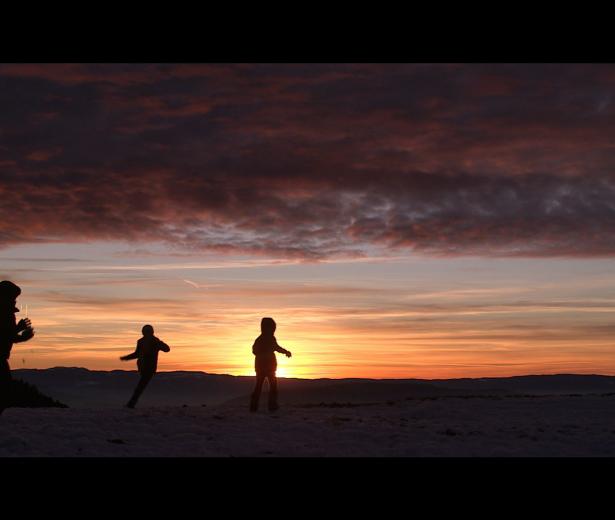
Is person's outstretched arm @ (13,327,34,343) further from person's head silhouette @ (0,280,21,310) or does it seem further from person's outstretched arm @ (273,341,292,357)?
person's outstretched arm @ (273,341,292,357)

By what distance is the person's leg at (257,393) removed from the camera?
714 inches

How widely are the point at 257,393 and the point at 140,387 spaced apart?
3188mm

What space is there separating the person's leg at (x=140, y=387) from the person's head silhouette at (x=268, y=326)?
3.25 m

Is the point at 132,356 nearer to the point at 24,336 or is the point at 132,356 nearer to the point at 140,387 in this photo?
the point at 140,387

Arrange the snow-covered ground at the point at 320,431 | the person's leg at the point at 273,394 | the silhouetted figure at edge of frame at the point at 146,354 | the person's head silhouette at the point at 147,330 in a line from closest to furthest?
the snow-covered ground at the point at 320,431
the person's leg at the point at 273,394
the silhouetted figure at edge of frame at the point at 146,354
the person's head silhouette at the point at 147,330

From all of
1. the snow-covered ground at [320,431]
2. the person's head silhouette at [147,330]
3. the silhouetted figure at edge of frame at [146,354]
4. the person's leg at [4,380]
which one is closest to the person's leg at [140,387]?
the silhouetted figure at edge of frame at [146,354]

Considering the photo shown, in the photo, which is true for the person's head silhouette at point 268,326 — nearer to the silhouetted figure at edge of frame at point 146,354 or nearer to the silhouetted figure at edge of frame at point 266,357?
the silhouetted figure at edge of frame at point 266,357

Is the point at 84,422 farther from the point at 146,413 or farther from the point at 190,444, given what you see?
the point at 190,444

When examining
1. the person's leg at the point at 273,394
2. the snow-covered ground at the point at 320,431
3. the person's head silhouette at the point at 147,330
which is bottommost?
the snow-covered ground at the point at 320,431

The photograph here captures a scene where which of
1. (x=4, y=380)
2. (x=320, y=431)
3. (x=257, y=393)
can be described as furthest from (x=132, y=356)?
(x=320, y=431)

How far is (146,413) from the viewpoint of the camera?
16938mm

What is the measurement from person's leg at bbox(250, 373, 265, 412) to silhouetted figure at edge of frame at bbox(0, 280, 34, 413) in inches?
232
